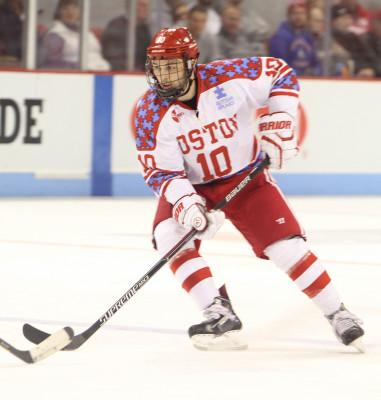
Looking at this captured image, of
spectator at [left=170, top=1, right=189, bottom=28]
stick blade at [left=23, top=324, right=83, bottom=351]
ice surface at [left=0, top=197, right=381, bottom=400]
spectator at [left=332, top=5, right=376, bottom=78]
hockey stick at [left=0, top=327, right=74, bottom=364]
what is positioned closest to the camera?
ice surface at [left=0, top=197, right=381, bottom=400]

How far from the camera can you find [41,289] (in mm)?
5184

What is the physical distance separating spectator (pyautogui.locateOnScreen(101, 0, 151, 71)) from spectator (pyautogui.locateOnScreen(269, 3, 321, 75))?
0.92 metres

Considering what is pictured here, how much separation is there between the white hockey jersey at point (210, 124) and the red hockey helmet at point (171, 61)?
0.08 meters

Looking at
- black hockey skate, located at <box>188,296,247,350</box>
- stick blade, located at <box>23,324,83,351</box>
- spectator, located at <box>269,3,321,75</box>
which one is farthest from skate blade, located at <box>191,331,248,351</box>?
spectator, located at <box>269,3,321,75</box>

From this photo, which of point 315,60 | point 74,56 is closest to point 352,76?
point 315,60

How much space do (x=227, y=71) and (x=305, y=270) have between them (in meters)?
0.67

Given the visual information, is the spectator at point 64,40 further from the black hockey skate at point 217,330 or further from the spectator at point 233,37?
the black hockey skate at point 217,330

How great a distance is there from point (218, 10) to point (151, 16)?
0.47m

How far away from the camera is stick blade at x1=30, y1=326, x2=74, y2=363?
3.80 metres

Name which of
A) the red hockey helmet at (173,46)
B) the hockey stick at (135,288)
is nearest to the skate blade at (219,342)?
the hockey stick at (135,288)

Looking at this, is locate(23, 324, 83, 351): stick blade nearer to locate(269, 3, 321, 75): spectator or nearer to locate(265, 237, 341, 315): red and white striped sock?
locate(265, 237, 341, 315): red and white striped sock

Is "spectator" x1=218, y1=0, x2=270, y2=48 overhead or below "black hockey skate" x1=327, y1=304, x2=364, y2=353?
overhead

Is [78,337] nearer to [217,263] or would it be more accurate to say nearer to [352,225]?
[217,263]

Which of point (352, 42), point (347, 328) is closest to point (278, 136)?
point (347, 328)
